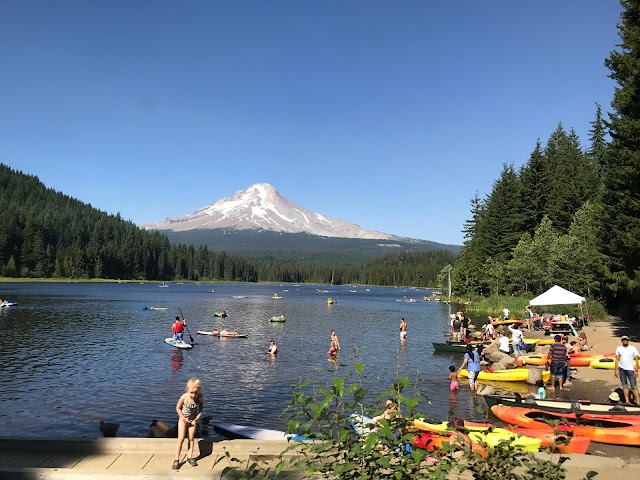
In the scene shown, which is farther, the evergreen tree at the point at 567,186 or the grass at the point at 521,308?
the evergreen tree at the point at 567,186

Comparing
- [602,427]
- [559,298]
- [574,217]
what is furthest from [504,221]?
[602,427]

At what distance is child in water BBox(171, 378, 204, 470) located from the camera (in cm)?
1010

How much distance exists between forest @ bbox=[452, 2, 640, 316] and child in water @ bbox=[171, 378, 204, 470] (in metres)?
23.7

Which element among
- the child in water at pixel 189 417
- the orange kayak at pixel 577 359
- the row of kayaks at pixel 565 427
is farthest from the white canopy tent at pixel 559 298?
the child in water at pixel 189 417

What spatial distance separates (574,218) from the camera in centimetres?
5688

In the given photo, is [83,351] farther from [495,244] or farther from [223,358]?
[495,244]

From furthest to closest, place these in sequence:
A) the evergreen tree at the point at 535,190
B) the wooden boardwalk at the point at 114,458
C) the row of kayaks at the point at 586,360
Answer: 1. the evergreen tree at the point at 535,190
2. the row of kayaks at the point at 586,360
3. the wooden boardwalk at the point at 114,458

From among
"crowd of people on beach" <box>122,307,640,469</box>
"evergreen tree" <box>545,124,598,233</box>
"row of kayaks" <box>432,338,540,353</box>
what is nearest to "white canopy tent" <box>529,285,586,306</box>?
"row of kayaks" <box>432,338,540,353</box>

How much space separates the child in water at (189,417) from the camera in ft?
33.1

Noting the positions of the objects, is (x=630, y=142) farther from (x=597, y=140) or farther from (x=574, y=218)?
(x=597, y=140)

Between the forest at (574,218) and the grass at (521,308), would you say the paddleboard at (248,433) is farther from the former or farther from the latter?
the grass at (521,308)

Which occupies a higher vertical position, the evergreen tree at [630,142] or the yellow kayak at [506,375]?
the evergreen tree at [630,142]

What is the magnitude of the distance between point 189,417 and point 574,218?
56.6 metres

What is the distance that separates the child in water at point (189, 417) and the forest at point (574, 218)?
77.7 ft
